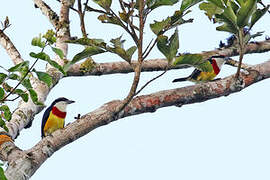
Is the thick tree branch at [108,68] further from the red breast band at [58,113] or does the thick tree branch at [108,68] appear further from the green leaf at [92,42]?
the green leaf at [92,42]

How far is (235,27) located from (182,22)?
16.1 inches

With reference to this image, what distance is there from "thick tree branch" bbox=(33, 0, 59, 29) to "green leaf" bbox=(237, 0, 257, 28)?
2.09 metres

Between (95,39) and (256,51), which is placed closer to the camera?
(95,39)

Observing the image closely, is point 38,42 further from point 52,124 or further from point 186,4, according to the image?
point 52,124

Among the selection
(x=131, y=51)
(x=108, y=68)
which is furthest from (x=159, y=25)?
(x=108, y=68)

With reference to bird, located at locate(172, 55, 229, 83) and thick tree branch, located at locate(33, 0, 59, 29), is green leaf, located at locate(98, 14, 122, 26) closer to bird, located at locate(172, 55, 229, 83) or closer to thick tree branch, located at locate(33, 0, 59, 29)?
thick tree branch, located at locate(33, 0, 59, 29)

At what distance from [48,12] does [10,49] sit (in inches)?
33.0

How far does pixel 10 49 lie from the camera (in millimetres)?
4379

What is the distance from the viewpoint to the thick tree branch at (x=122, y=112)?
115 inches

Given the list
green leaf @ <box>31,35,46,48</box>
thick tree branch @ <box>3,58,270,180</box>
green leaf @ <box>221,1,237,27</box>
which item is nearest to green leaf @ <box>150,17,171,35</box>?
green leaf @ <box>221,1,237,27</box>

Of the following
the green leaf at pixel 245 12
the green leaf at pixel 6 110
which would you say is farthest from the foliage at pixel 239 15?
the green leaf at pixel 6 110

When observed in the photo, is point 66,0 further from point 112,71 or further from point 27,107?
point 27,107

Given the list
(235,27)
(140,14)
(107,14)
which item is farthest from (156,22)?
(235,27)

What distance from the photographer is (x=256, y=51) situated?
202 inches
